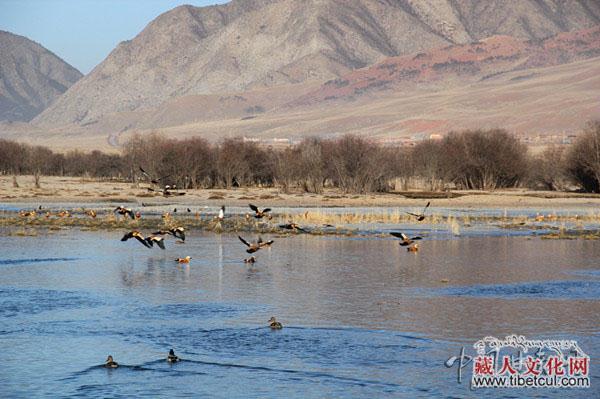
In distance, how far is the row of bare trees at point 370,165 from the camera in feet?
232

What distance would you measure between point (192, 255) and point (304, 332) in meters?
13.5

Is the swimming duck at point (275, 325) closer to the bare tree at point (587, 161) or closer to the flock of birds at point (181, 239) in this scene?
the flock of birds at point (181, 239)

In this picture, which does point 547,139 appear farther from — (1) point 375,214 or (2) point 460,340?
(2) point 460,340

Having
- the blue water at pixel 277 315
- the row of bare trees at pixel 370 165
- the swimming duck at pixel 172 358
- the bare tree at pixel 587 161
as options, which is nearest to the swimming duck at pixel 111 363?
the blue water at pixel 277 315

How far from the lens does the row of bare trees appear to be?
70688mm

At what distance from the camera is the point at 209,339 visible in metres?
18.9

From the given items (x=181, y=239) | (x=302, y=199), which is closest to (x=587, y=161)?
(x=302, y=199)

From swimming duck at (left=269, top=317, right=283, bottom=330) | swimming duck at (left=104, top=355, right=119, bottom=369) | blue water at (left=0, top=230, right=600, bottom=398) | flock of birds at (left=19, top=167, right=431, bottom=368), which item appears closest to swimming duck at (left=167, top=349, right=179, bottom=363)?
flock of birds at (left=19, top=167, right=431, bottom=368)

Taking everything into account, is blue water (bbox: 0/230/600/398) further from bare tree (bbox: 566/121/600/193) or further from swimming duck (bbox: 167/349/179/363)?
bare tree (bbox: 566/121/600/193)

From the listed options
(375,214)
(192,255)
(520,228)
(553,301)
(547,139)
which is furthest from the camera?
(547,139)

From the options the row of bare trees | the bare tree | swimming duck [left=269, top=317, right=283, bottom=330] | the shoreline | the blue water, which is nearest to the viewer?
the blue water

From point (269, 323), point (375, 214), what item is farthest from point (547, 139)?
point (269, 323)

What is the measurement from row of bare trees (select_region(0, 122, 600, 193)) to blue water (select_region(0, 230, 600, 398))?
1428 inches

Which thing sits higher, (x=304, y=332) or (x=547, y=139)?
(x=547, y=139)
